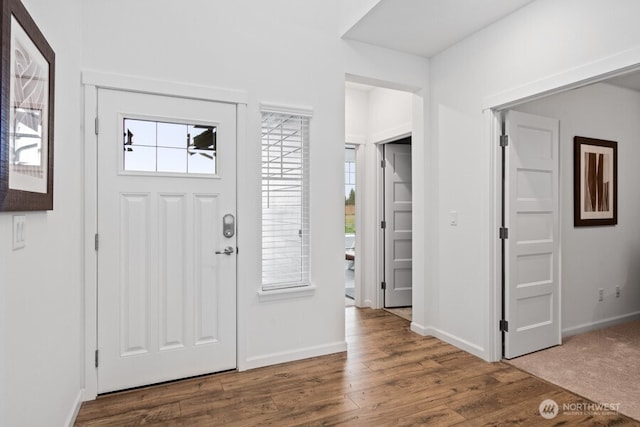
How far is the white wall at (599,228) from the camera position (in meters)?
3.43

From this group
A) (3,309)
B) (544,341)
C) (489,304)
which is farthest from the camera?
(544,341)

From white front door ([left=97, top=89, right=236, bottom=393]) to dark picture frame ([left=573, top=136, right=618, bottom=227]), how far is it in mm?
3245

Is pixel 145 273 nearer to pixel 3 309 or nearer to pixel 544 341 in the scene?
pixel 3 309

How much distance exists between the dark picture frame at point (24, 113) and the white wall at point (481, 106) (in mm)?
2844

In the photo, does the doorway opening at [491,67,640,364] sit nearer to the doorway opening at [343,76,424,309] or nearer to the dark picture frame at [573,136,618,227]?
the dark picture frame at [573,136,618,227]

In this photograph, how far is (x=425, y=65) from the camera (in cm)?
350

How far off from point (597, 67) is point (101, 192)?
316cm

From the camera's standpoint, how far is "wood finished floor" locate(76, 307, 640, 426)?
6.75ft

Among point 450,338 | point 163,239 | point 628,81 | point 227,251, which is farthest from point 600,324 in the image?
point 163,239

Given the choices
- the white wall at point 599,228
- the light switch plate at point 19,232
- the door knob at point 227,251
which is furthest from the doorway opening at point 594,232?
the light switch plate at point 19,232

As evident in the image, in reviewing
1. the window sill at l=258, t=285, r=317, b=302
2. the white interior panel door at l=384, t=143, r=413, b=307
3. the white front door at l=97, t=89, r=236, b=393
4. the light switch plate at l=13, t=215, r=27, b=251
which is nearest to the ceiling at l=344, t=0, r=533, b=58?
the white front door at l=97, t=89, r=236, b=393

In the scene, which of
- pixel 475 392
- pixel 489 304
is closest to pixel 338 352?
pixel 475 392

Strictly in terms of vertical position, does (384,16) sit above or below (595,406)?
above

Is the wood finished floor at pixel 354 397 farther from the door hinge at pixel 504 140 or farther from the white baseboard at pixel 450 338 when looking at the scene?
the door hinge at pixel 504 140
